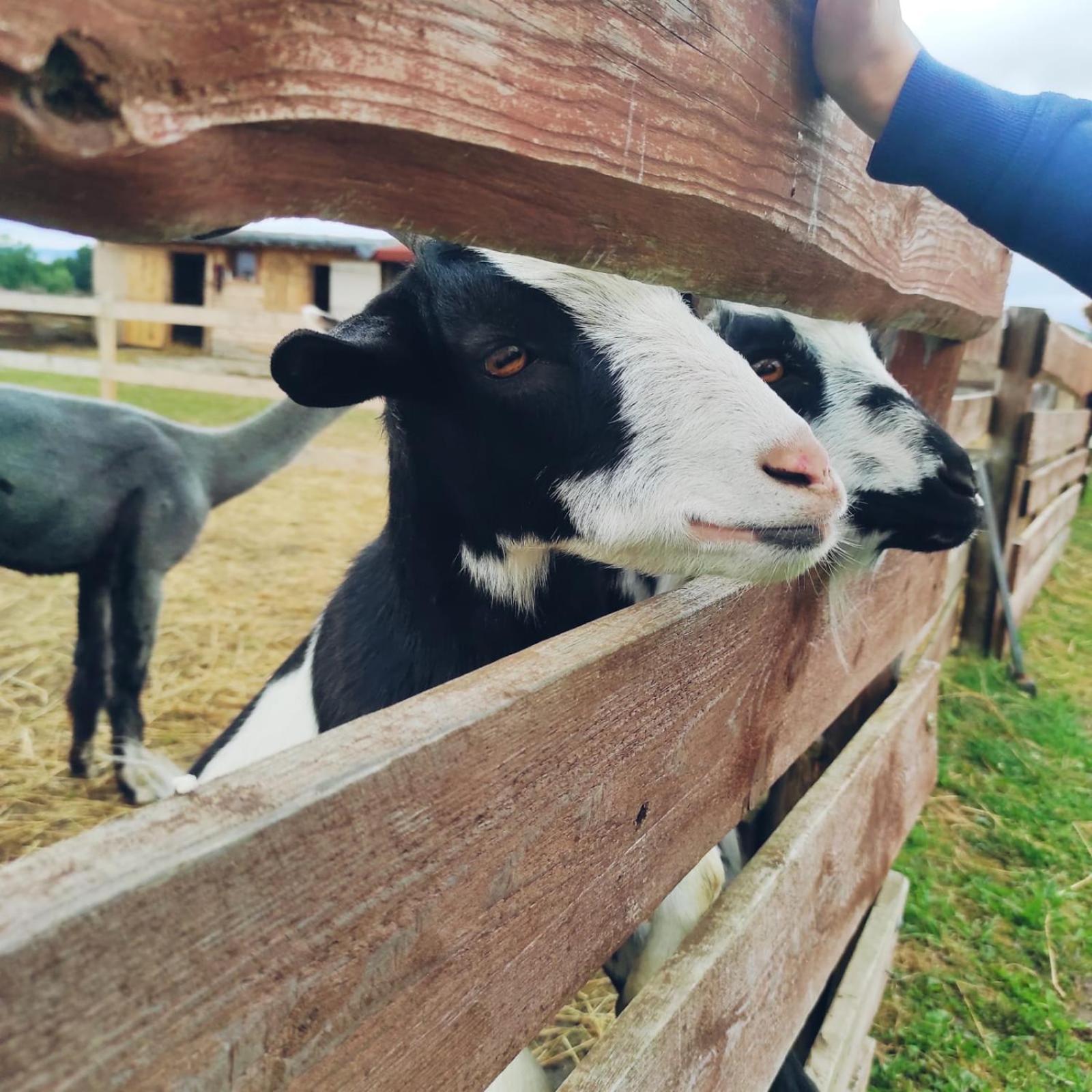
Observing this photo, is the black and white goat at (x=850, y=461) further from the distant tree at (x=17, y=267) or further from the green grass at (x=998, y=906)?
the distant tree at (x=17, y=267)

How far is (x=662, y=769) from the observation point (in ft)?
3.85

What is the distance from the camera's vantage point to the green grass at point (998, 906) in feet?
8.10

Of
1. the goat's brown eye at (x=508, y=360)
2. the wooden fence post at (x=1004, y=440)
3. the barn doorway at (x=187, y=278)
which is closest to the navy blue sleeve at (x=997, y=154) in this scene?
the goat's brown eye at (x=508, y=360)

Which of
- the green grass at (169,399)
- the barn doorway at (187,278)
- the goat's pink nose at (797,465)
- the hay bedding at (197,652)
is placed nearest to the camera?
the goat's pink nose at (797,465)

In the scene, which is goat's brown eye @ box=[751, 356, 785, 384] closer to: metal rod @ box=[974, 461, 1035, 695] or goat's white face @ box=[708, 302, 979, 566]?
goat's white face @ box=[708, 302, 979, 566]

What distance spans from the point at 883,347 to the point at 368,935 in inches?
85.0

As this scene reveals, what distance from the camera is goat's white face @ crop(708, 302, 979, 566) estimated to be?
5.52 feet

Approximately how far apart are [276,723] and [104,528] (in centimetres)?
196

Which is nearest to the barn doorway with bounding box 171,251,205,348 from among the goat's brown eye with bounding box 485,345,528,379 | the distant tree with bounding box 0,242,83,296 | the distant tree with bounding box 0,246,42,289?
the distant tree with bounding box 0,242,83,296

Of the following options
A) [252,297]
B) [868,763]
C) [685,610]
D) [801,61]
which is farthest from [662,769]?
[252,297]

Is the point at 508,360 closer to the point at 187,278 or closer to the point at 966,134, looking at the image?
the point at 966,134

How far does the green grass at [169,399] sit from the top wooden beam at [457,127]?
10556 millimetres

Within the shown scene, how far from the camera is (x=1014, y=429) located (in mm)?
5176

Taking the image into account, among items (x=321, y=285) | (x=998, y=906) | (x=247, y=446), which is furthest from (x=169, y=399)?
(x=998, y=906)
